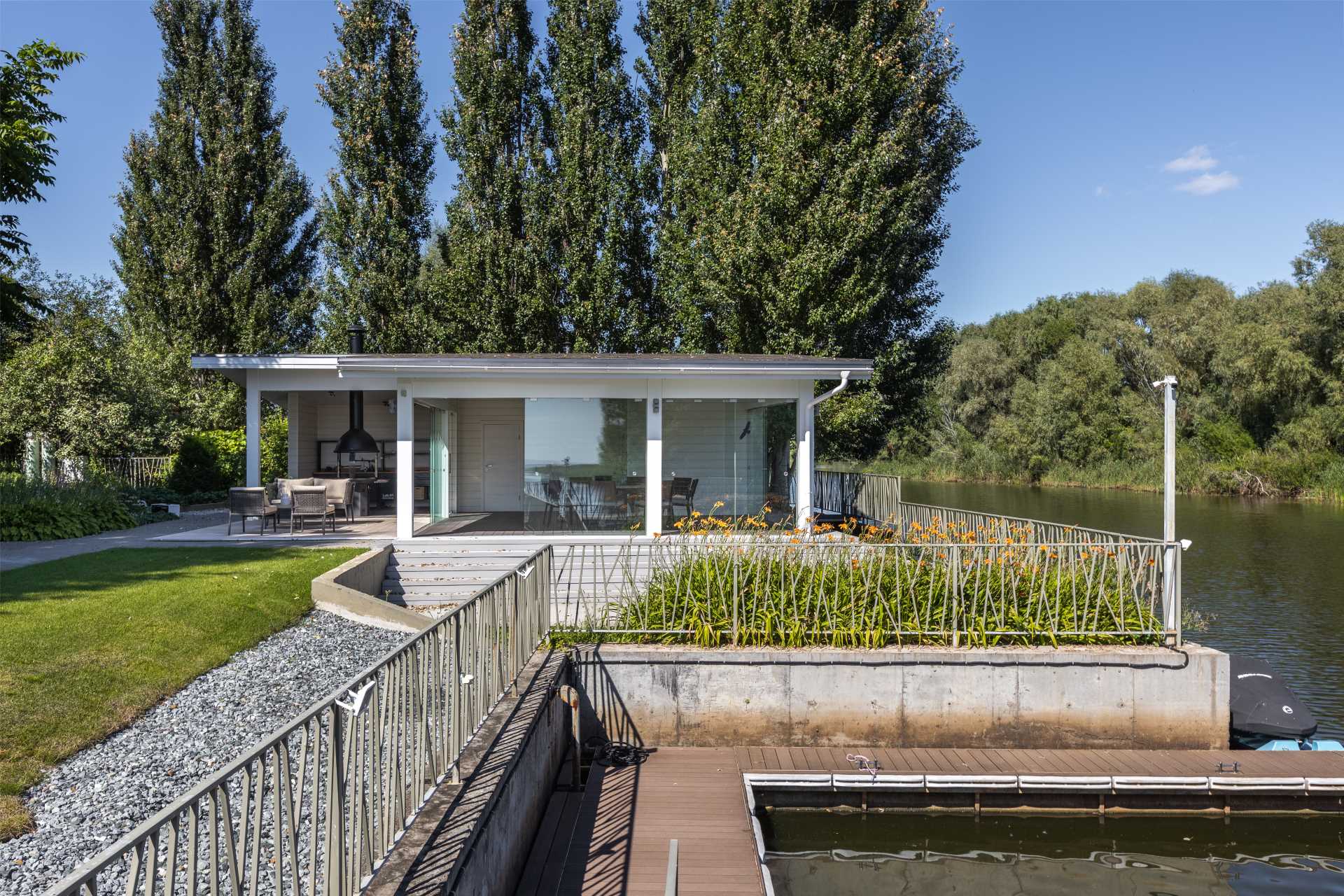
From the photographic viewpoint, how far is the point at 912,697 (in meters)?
7.54

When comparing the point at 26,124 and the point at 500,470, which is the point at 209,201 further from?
the point at 500,470

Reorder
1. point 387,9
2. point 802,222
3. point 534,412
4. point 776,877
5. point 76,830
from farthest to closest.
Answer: point 387,9, point 802,222, point 534,412, point 776,877, point 76,830

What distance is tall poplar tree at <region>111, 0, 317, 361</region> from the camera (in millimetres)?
25688

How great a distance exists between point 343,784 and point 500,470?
12.9 metres

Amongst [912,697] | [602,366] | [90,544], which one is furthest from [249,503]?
[912,697]

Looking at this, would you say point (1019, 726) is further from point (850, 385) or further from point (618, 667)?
point (850, 385)

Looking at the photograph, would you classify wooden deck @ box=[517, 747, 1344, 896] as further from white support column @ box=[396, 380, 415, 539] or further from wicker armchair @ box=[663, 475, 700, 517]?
white support column @ box=[396, 380, 415, 539]

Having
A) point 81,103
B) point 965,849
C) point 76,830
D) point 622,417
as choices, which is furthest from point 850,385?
point 81,103

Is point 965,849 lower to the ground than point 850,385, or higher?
lower

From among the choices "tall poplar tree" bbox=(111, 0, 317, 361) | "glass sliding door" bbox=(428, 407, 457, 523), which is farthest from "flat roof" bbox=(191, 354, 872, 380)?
"tall poplar tree" bbox=(111, 0, 317, 361)

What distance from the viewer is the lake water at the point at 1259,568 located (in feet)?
37.7

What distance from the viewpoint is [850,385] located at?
64.1 feet

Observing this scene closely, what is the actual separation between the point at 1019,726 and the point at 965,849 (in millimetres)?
1454

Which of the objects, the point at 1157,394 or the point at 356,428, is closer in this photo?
the point at 356,428
